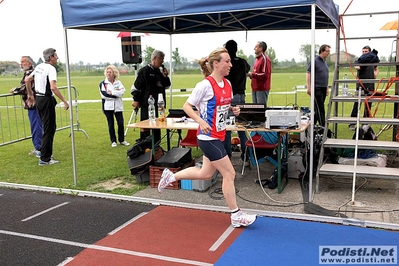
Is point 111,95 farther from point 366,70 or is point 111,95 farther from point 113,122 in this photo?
point 366,70

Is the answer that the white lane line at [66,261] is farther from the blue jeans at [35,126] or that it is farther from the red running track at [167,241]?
the blue jeans at [35,126]

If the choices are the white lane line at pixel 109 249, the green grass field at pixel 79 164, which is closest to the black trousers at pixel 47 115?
the green grass field at pixel 79 164

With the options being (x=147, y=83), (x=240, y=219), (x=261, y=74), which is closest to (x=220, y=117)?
(x=240, y=219)

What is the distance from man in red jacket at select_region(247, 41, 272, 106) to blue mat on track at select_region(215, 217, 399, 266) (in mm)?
4843

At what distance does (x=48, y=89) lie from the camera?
21.8 feet

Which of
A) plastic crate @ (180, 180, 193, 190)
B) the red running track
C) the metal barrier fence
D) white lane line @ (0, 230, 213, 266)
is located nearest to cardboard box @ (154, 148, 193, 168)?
plastic crate @ (180, 180, 193, 190)

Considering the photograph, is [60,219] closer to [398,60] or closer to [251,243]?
[251,243]

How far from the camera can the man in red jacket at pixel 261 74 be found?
850 cm

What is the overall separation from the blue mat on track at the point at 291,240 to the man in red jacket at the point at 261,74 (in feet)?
15.9

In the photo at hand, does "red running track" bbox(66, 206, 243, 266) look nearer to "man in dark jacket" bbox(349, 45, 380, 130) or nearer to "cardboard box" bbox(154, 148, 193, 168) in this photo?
"cardboard box" bbox(154, 148, 193, 168)

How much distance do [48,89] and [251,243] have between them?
180 inches

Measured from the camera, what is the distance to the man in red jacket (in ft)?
27.9

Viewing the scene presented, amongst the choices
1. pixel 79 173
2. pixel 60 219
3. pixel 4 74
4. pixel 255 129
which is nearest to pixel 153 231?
pixel 60 219

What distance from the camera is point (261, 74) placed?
857 cm
